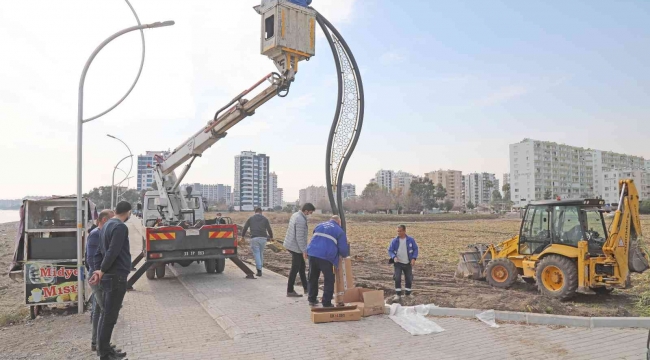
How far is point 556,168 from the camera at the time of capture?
129500 mm

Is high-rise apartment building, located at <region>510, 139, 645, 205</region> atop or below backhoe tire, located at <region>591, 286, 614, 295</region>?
atop

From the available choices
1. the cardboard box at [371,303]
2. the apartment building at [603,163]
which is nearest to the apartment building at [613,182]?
the apartment building at [603,163]

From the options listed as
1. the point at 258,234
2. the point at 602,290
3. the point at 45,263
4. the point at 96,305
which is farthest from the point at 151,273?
the point at 602,290

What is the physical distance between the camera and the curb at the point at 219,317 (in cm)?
641

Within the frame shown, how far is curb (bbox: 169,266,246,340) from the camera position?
6.41 metres

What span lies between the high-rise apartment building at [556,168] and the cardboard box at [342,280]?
396 feet

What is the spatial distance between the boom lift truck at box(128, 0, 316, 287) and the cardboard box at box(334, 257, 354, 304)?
13.2 ft

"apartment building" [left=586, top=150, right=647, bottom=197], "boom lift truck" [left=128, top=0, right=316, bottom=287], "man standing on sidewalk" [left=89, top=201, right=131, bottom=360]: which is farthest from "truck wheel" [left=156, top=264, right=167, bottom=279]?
"apartment building" [left=586, top=150, right=647, bottom=197]

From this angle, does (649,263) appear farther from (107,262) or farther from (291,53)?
(107,262)

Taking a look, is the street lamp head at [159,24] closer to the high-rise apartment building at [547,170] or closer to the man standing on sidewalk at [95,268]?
the man standing on sidewalk at [95,268]

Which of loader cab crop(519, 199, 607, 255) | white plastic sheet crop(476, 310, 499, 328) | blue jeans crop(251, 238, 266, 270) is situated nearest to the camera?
white plastic sheet crop(476, 310, 499, 328)

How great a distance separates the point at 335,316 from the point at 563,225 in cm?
573

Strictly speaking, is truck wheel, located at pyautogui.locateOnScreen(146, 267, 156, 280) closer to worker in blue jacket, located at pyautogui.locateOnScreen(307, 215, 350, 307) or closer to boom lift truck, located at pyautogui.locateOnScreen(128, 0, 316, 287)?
boom lift truck, located at pyautogui.locateOnScreen(128, 0, 316, 287)

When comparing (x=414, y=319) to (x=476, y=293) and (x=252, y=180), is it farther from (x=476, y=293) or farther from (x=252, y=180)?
(x=252, y=180)
